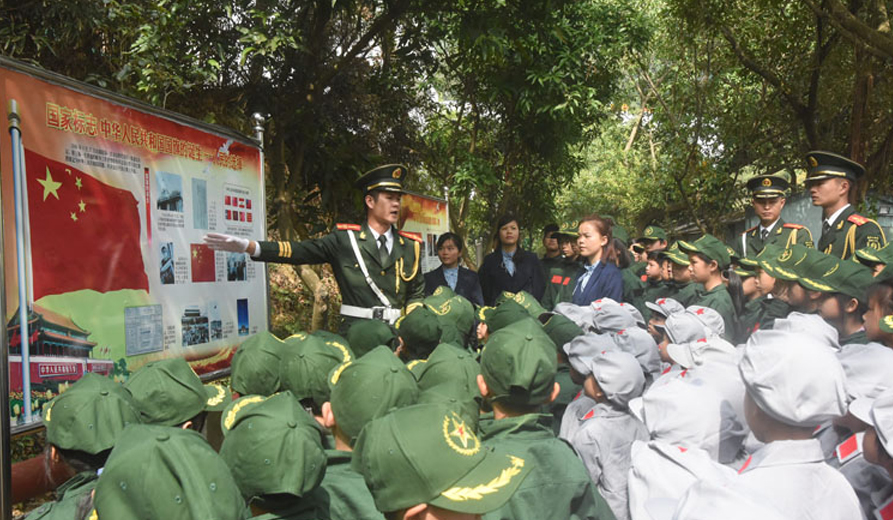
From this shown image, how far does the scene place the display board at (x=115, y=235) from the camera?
2549mm

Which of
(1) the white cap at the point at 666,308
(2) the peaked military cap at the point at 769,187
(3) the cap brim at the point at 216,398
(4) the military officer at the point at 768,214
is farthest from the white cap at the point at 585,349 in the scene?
(2) the peaked military cap at the point at 769,187

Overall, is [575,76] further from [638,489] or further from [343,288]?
[638,489]

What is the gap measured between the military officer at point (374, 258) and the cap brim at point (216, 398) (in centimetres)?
129

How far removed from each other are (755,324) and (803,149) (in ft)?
23.6

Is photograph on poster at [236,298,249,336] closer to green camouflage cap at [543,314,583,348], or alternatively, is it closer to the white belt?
the white belt

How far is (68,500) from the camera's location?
5.56 feet

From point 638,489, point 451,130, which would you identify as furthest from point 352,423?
point 451,130

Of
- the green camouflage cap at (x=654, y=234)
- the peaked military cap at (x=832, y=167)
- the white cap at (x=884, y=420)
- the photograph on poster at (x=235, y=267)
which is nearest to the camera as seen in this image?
the white cap at (x=884, y=420)

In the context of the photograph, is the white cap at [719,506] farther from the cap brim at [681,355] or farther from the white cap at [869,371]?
the cap brim at [681,355]

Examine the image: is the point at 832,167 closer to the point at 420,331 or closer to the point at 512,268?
the point at 512,268

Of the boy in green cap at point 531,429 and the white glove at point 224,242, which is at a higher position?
the white glove at point 224,242

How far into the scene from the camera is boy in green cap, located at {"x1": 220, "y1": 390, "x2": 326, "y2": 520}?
1.59 metres

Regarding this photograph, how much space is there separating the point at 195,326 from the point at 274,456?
85.0 inches

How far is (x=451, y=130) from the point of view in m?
10.3
